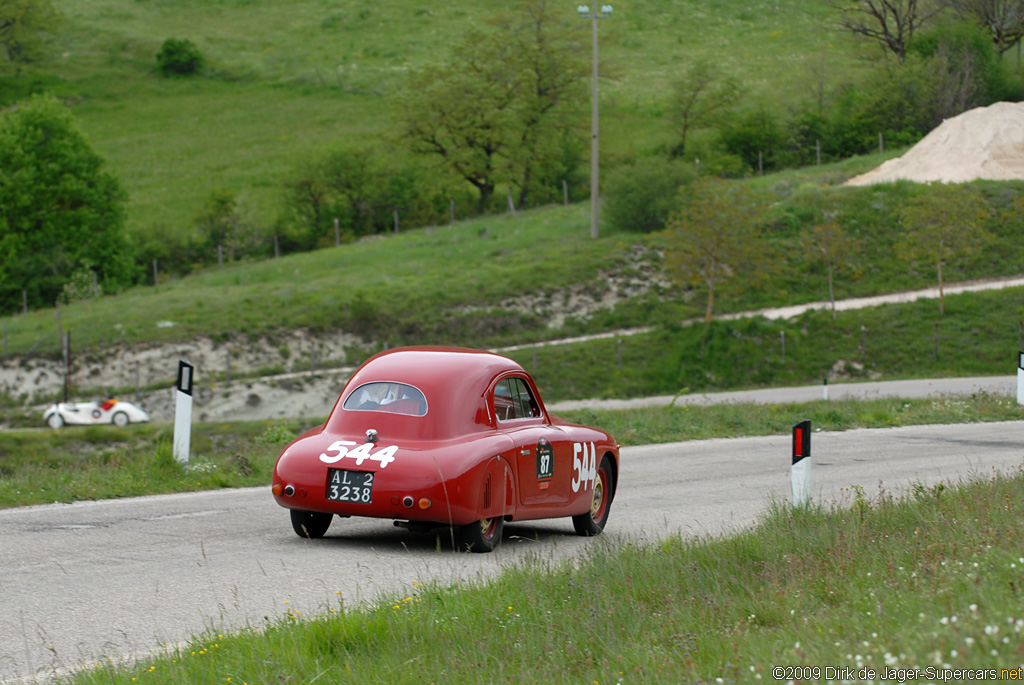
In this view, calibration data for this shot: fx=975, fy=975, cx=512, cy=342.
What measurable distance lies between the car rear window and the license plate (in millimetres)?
721

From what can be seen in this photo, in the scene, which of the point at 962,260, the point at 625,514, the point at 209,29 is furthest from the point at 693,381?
the point at 209,29

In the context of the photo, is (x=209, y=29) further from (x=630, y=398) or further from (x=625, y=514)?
(x=625, y=514)

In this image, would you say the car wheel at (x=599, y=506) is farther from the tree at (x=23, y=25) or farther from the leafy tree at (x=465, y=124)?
the tree at (x=23, y=25)

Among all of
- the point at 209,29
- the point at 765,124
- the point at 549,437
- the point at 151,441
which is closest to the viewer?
the point at 549,437

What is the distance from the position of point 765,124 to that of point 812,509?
2554 inches

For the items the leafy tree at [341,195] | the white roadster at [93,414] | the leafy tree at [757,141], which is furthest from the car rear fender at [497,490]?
the leafy tree at [757,141]

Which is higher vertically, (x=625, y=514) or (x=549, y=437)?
(x=549, y=437)

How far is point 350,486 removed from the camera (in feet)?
26.1

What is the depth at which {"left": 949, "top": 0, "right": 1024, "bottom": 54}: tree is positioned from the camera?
220 ft

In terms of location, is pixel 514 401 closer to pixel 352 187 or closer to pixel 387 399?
pixel 387 399

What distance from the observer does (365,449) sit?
320 inches

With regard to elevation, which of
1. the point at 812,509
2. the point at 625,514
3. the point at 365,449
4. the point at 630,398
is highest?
the point at 365,449

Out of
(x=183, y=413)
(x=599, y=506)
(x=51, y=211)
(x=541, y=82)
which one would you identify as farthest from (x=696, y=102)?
(x=599, y=506)

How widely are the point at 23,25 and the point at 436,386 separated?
4381 inches
